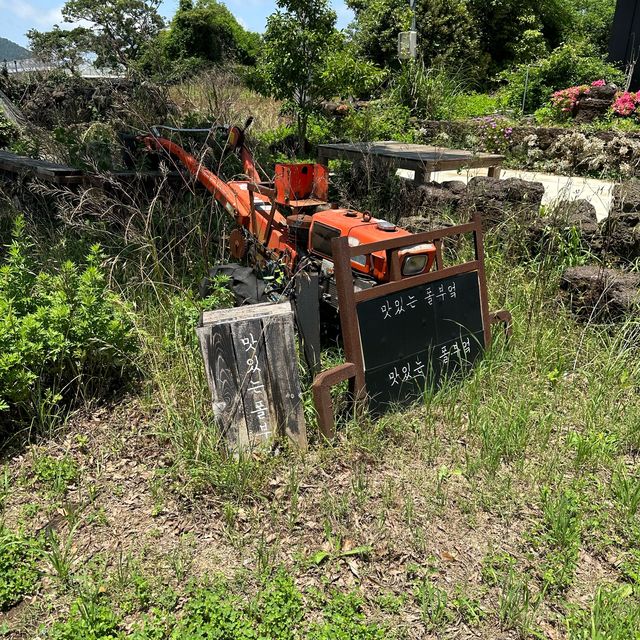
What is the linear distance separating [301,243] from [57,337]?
169cm

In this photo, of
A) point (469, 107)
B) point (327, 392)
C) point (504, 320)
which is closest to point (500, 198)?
point (504, 320)

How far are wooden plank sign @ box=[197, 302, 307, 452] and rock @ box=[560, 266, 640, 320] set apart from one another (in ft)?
6.98

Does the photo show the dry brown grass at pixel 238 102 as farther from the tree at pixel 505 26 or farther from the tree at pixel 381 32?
the tree at pixel 505 26

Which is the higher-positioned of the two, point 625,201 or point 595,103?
point 595,103

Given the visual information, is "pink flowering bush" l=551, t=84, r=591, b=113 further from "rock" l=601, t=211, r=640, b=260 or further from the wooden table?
"rock" l=601, t=211, r=640, b=260

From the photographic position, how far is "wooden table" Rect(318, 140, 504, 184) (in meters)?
5.66

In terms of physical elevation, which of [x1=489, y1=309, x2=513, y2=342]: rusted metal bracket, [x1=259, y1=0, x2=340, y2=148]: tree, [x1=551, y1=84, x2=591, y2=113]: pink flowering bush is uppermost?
[x1=259, y1=0, x2=340, y2=148]: tree

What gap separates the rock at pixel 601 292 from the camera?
12.3ft

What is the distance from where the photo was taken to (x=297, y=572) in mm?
2328

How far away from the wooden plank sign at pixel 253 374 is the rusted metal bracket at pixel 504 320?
1436 millimetres

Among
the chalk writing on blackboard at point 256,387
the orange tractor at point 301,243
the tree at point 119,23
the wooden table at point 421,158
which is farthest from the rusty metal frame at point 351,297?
the tree at point 119,23

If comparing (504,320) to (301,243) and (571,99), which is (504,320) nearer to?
(301,243)

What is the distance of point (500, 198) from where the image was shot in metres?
4.95

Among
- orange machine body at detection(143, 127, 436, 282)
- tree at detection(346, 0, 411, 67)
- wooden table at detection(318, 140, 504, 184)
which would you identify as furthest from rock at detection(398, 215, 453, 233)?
tree at detection(346, 0, 411, 67)
